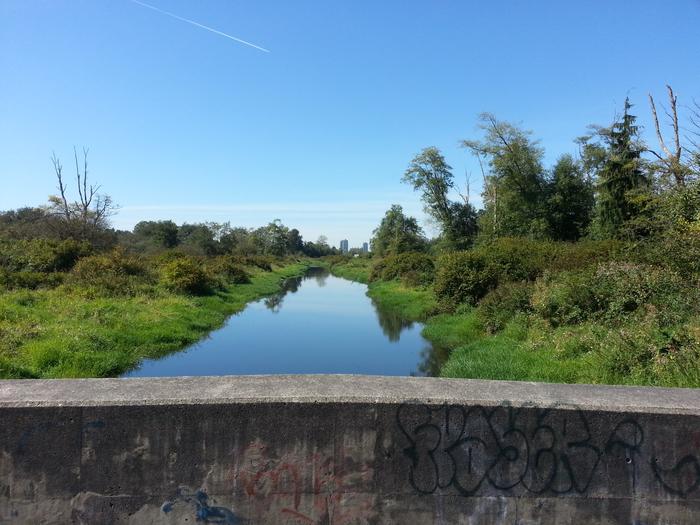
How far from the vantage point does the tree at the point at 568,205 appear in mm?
37562

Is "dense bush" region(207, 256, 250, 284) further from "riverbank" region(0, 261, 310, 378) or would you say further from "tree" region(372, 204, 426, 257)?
"tree" region(372, 204, 426, 257)

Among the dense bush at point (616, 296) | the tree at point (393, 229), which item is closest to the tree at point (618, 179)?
the dense bush at point (616, 296)

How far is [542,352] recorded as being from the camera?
1040 centimetres

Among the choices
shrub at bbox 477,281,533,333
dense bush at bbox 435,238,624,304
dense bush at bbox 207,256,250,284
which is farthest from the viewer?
dense bush at bbox 207,256,250,284

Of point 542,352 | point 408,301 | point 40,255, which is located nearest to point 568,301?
point 542,352

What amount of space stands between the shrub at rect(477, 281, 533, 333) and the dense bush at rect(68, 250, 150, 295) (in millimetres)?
13267

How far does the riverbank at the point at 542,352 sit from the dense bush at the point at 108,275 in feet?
38.8

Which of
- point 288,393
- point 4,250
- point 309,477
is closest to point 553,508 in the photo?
point 309,477

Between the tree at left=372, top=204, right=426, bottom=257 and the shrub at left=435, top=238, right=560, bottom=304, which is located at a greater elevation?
the tree at left=372, top=204, right=426, bottom=257

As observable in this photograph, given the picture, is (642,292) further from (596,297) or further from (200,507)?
(200,507)

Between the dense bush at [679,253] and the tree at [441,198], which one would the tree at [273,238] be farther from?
the dense bush at [679,253]

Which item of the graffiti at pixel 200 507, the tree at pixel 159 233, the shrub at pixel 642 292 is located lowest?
the graffiti at pixel 200 507

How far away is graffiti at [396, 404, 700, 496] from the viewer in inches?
116

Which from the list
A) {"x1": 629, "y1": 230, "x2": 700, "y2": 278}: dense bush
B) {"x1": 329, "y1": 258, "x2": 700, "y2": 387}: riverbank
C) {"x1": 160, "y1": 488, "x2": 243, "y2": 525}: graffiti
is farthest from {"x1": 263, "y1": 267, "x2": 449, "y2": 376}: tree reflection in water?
{"x1": 160, "y1": 488, "x2": 243, "y2": 525}: graffiti
